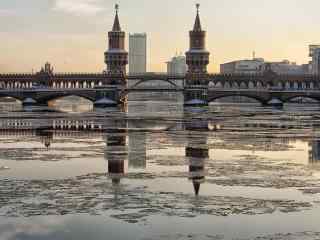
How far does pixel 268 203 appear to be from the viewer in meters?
30.2

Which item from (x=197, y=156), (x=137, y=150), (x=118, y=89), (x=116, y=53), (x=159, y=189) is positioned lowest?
(x=159, y=189)

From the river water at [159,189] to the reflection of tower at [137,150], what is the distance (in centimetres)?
8

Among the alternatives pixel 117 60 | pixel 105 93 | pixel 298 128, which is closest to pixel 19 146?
pixel 298 128

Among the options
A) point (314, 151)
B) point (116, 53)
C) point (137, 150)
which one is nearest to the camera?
point (137, 150)

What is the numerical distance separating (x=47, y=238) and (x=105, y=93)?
14008cm

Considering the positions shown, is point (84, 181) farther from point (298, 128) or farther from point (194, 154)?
point (298, 128)

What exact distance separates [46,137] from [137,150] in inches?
600

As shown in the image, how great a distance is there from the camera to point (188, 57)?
567 feet

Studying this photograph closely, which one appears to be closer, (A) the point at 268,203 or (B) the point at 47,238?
(B) the point at 47,238

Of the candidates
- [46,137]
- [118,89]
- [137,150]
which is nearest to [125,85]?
[118,89]

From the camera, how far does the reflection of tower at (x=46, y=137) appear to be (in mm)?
57284

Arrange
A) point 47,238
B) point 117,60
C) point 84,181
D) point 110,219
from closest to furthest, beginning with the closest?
point 47,238, point 110,219, point 84,181, point 117,60

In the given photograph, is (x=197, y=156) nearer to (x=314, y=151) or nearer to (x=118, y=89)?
(x=314, y=151)

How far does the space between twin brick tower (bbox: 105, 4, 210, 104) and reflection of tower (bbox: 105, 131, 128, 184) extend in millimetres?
102182
